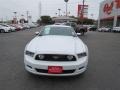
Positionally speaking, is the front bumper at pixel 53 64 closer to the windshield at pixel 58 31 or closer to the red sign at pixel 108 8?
the windshield at pixel 58 31

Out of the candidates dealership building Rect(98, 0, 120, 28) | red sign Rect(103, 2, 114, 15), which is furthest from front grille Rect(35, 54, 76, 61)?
red sign Rect(103, 2, 114, 15)

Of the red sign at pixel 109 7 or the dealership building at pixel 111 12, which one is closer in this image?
the red sign at pixel 109 7

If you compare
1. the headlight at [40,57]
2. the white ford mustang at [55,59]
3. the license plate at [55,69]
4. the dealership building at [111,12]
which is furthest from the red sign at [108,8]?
the license plate at [55,69]

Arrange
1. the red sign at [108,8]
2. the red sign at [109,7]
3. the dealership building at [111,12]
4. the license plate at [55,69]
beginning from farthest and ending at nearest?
1. the red sign at [108,8]
2. the dealership building at [111,12]
3. the red sign at [109,7]
4. the license plate at [55,69]

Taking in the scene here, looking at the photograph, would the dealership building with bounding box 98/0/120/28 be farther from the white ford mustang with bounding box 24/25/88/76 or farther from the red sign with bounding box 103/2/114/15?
the white ford mustang with bounding box 24/25/88/76

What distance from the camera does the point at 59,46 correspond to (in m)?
4.84

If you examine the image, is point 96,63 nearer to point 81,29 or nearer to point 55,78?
point 55,78

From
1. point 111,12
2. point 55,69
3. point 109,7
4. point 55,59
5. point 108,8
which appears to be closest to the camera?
point 55,69

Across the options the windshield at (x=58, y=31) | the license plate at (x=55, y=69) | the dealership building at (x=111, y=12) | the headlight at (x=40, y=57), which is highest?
the dealership building at (x=111, y=12)

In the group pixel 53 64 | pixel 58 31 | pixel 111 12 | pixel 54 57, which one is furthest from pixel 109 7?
pixel 53 64

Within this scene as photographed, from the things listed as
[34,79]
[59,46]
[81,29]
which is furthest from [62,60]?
[81,29]

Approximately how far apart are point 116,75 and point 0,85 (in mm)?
3192

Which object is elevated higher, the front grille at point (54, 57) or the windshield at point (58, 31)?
the windshield at point (58, 31)

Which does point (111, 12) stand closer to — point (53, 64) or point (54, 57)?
point (54, 57)
